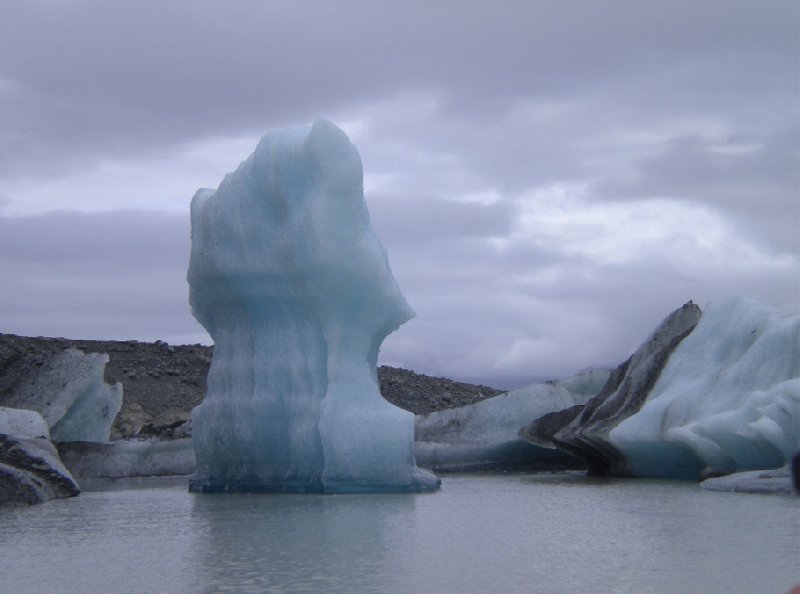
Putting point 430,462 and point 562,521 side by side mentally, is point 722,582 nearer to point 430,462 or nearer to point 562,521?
point 562,521

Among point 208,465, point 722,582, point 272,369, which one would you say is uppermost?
point 272,369

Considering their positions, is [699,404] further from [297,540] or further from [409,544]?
[297,540]

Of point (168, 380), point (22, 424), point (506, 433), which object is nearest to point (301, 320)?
point (22, 424)

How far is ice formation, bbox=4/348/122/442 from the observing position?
13.4m

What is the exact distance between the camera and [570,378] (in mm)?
14727

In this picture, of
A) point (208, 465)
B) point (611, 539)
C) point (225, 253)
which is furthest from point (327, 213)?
point (611, 539)

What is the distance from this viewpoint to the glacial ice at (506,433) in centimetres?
1423

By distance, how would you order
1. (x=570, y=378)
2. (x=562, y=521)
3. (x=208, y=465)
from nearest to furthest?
(x=562, y=521) < (x=208, y=465) < (x=570, y=378)

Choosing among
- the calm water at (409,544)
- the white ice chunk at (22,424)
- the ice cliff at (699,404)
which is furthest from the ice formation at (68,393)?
the ice cliff at (699,404)

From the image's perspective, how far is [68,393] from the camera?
531 inches

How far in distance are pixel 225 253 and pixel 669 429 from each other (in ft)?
14.0

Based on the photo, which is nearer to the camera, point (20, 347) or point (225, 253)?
point (225, 253)

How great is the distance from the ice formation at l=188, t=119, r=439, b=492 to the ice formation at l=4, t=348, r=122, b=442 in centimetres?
415

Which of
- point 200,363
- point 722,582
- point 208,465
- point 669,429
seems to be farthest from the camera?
point 200,363
